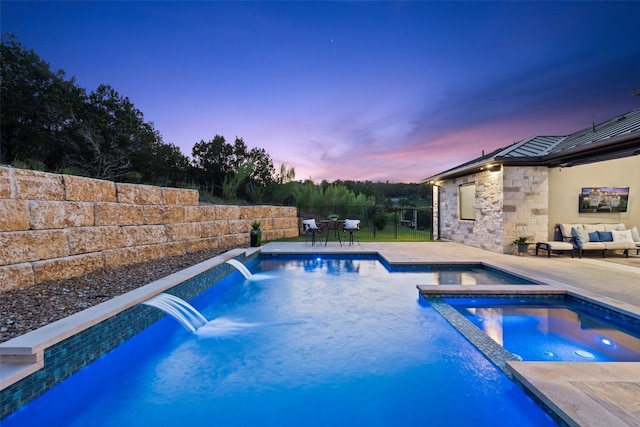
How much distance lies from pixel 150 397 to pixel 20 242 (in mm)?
2711

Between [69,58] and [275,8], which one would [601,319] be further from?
[69,58]

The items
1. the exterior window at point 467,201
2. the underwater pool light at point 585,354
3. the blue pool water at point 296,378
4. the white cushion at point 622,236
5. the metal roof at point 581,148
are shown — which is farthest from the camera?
the exterior window at point 467,201

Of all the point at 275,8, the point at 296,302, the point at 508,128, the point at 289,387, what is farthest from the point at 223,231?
the point at 508,128

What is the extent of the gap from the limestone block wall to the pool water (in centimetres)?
531

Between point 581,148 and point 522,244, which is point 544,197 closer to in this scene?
point 522,244

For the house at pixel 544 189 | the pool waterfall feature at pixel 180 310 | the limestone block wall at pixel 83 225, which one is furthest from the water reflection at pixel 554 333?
the limestone block wall at pixel 83 225

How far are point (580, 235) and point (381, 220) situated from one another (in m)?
7.33

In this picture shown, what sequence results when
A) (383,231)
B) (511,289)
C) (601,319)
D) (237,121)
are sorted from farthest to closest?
(383,231)
(237,121)
(511,289)
(601,319)

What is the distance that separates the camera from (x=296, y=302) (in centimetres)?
462

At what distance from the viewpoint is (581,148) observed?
223 inches

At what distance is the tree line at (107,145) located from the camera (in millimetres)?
9344

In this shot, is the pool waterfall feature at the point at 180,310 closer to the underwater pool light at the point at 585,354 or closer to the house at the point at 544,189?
the underwater pool light at the point at 585,354

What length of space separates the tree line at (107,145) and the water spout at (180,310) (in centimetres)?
432

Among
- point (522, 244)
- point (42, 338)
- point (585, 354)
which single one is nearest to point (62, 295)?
point (42, 338)
